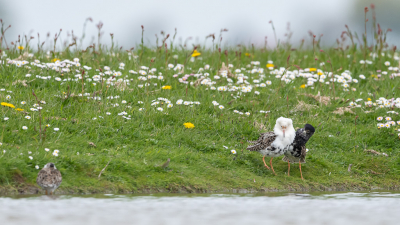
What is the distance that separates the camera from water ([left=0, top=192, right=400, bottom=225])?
4.52 metres

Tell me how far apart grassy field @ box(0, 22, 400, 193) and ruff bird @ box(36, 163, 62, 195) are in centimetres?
26

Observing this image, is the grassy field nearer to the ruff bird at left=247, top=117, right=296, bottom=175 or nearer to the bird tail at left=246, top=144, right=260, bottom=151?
the bird tail at left=246, top=144, right=260, bottom=151

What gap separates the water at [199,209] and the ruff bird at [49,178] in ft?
0.64

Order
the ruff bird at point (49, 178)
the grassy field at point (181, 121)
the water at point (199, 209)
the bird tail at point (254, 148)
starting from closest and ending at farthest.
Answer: the water at point (199, 209) < the ruff bird at point (49, 178) < the grassy field at point (181, 121) < the bird tail at point (254, 148)

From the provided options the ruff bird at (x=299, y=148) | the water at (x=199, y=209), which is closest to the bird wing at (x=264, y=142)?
the ruff bird at (x=299, y=148)

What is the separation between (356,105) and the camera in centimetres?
1030

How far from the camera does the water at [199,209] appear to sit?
452 centimetres

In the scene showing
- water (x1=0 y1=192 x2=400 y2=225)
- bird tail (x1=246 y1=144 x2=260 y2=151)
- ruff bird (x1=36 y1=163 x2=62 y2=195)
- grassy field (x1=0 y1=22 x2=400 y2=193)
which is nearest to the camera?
water (x1=0 y1=192 x2=400 y2=225)

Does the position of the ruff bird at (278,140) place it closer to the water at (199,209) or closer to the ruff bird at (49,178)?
the water at (199,209)

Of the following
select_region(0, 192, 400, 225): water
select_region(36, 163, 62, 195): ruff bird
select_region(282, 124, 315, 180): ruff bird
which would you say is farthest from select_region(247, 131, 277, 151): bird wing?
select_region(36, 163, 62, 195): ruff bird

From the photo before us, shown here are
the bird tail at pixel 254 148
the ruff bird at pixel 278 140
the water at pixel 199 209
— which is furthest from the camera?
the bird tail at pixel 254 148

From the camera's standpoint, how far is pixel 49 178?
5.70 m

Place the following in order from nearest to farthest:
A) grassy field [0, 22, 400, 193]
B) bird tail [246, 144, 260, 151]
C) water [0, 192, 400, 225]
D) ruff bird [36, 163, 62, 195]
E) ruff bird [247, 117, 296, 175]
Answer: water [0, 192, 400, 225] < ruff bird [36, 163, 62, 195] < grassy field [0, 22, 400, 193] < ruff bird [247, 117, 296, 175] < bird tail [246, 144, 260, 151]

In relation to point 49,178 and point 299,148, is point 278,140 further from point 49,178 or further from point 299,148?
point 49,178
